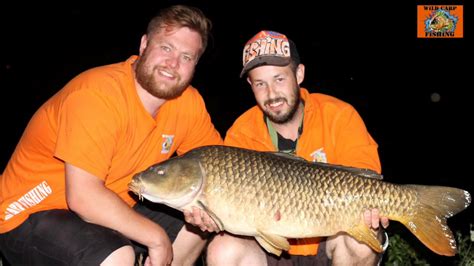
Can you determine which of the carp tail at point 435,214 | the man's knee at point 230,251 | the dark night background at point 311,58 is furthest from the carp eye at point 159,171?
the dark night background at point 311,58

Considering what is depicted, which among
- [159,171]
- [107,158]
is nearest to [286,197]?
[159,171]

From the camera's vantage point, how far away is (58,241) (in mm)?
2137

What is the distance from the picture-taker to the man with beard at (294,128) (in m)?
2.47

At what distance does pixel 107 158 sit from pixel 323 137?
42.9 inches

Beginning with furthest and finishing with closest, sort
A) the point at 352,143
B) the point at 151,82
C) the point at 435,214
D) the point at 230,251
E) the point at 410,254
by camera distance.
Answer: the point at 410,254
the point at 352,143
the point at 151,82
the point at 230,251
the point at 435,214

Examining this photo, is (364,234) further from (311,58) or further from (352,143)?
(311,58)

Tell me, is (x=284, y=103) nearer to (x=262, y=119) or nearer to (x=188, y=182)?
(x=262, y=119)

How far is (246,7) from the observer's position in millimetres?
16188

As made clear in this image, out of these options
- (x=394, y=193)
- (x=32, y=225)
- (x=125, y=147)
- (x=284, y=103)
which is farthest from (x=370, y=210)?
(x=32, y=225)

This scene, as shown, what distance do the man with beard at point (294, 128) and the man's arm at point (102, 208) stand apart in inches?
13.8

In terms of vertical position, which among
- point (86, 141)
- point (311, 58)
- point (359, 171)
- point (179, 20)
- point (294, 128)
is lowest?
point (311, 58)

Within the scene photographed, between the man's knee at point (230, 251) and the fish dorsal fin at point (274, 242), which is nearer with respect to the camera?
the fish dorsal fin at point (274, 242)

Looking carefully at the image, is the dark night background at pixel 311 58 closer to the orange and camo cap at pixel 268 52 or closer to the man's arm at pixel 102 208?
A: the orange and camo cap at pixel 268 52

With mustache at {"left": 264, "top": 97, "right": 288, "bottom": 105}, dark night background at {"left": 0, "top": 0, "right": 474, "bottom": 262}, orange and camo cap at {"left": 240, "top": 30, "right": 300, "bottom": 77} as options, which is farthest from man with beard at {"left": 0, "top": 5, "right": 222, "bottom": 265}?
dark night background at {"left": 0, "top": 0, "right": 474, "bottom": 262}
